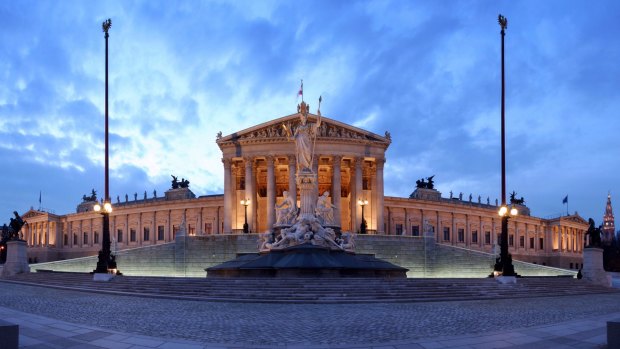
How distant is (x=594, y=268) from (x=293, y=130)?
37868mm

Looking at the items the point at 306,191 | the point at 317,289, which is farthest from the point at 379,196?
the point at 317,289

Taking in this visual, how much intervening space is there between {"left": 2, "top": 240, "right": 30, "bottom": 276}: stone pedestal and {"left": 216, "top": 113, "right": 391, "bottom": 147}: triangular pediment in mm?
30266

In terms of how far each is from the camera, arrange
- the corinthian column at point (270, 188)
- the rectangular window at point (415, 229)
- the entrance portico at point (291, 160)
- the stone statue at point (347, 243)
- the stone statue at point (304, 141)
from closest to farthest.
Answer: the stone statue at point (347, 243) < the stone statue at point (304, 141) < the corinthian column at point (270, 188) < the entrance portico at point (291, 160) < the rectangular window at point (415, 229)

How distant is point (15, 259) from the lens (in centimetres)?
4344

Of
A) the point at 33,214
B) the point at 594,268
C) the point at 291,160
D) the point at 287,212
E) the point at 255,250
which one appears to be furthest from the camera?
the point at 33,214

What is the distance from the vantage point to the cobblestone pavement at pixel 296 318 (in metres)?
14.1

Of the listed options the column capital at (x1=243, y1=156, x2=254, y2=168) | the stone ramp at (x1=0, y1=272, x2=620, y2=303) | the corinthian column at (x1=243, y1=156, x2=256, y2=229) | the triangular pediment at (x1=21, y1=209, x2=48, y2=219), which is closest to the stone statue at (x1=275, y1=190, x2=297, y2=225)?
the stone ramp at (x1=0, y1=272, x2=620, y2=303)

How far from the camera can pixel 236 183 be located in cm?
7356

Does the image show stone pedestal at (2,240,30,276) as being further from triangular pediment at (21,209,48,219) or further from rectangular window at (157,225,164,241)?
triangular pediment at (21,209,48,219)

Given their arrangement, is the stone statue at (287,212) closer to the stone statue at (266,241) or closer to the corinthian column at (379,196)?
the stone statue at (266,241)

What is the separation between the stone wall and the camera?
165 feet

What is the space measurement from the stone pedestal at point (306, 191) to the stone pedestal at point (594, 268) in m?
17.9

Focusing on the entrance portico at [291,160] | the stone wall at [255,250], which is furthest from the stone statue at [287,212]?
the entrance portico at [291,160]

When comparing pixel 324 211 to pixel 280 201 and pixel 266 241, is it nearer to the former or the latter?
pixel 266 241
